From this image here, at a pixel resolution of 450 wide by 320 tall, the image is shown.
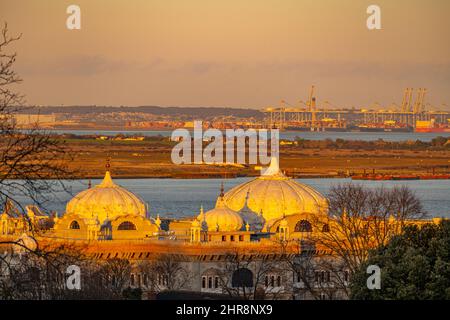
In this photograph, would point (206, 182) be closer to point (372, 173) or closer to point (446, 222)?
point (372, 173)

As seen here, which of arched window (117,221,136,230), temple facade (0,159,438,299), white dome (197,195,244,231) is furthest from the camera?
arched window (117,221,136,230)

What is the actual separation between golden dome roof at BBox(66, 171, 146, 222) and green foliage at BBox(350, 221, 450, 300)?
2810 cm

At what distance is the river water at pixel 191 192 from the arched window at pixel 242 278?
33015 mm

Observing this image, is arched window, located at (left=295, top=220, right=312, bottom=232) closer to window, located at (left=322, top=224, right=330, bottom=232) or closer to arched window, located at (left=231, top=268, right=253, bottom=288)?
window, located at (left=322, top=224, right=330, bottom=232)

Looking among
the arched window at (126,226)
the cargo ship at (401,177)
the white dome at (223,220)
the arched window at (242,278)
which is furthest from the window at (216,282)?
the cargo ship at (401,177)

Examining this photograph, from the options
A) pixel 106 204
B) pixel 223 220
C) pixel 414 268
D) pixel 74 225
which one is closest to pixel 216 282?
pixel 223 220

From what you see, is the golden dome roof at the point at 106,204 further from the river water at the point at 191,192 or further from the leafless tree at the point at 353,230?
the river water at the point at 191,192

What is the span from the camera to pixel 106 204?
245ft

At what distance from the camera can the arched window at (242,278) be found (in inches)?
2712

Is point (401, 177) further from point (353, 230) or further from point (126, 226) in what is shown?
point (353, 230)

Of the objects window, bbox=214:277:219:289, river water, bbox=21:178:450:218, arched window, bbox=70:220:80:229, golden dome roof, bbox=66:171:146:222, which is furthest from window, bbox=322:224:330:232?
river water, bbox=21:178:450:218

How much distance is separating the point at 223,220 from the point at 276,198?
527 cm

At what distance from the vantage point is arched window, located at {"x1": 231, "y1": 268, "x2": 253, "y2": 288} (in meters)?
68.9
